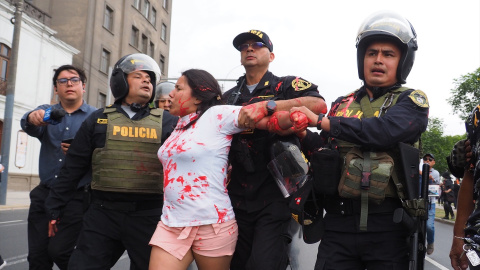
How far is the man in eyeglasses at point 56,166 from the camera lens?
3930 mm

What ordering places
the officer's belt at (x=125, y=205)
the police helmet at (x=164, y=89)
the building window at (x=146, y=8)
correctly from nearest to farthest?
the officer's belt at (x=125, y=205), the police helmet at (x=164, y=89), the building window at (x=146, y=8)

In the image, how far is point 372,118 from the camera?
8.09 feet

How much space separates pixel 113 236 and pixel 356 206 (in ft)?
6.03

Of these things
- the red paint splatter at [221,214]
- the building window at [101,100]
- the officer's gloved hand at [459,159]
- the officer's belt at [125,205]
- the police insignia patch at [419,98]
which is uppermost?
the building window at [101,100]

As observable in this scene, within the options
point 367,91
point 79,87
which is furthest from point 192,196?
point 79,87

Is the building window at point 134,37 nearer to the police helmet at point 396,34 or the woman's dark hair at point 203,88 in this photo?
the woman's dark hair at point 203,88

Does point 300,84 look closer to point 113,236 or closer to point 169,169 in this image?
point 169,169

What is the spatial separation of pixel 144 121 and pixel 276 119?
1.27m

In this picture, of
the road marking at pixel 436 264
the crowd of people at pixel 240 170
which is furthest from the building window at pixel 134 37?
the crowd of people at pixel 240 170

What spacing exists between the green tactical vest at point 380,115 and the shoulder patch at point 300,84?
445 mm

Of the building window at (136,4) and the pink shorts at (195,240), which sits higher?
the building window at (136,4)

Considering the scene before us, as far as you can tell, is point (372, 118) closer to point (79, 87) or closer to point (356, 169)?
point (356, 169)

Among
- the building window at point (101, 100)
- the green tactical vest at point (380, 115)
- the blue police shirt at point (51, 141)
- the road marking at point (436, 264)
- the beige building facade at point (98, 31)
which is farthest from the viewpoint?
the building window at point (101, 100)

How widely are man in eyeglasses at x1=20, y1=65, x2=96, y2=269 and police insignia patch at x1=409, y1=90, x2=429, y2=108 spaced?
103 inches
